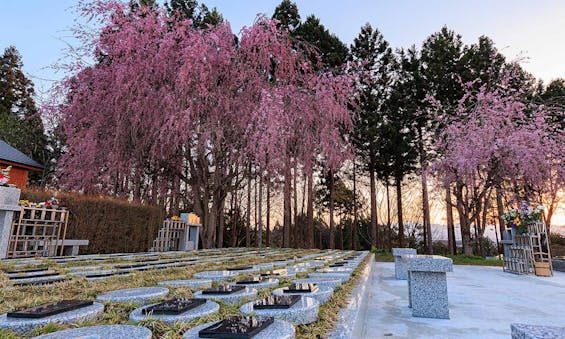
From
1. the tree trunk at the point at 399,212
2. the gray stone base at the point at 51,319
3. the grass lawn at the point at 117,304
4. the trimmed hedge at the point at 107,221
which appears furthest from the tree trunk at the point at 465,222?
the gray stone base at the point at 51,319

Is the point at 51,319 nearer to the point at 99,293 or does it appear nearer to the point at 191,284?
the point at 99,293

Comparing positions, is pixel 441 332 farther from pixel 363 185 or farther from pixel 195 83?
pixel 363 185

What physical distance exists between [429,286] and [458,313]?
0.52 meters

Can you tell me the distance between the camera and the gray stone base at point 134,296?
1.74 metres

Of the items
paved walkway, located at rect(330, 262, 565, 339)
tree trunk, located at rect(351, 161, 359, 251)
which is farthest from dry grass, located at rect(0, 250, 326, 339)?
tree trunk, located at rect(351, 161, 359, 251)

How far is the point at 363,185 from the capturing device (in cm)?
1828

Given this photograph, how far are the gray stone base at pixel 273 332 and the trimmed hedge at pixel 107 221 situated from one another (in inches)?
215

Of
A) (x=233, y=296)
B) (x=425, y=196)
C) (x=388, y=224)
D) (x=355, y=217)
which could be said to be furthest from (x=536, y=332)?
(x=355, y=217)

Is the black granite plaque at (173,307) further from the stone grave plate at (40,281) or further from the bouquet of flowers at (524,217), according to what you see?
the bouquet of flowers at (524,217)

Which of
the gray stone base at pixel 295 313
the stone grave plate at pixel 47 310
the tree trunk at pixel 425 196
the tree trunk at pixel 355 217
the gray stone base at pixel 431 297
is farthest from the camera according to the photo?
the tree trunk at pixel 355 217

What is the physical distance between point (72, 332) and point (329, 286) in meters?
1.71

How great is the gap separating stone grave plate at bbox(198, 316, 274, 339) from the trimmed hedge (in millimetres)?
5504

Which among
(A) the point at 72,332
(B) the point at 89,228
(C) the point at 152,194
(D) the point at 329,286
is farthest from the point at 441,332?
(C) the point at 152,194

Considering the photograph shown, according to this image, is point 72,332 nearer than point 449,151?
Yes
